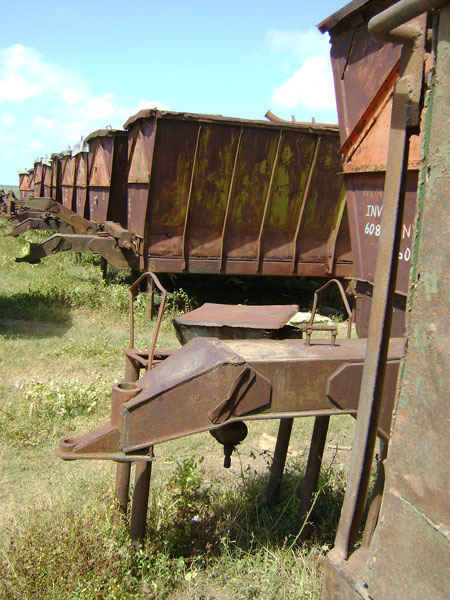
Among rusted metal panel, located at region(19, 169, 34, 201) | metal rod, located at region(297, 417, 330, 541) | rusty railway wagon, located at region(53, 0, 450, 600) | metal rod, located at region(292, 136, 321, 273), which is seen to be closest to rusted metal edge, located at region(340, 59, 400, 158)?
rusty railway wagon, located at region(53, 0, 450, 600)

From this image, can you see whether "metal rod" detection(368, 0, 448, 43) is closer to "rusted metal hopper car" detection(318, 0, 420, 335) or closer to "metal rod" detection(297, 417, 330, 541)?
"rusted metal hopper car" detection(318, 0, 420, 335)

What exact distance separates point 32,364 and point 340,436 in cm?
323

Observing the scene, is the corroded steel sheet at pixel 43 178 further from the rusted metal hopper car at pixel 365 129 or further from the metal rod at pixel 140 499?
the metal rod at pixel 140 499

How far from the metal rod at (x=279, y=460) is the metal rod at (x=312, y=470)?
0.80ft

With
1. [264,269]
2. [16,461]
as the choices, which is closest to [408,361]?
[16,461]

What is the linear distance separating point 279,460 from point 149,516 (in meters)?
0.78

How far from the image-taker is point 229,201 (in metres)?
8.17

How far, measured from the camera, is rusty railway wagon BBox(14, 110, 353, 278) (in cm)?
782

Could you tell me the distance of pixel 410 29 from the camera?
1526 mm

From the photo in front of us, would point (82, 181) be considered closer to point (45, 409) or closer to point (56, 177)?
point (56, 177)

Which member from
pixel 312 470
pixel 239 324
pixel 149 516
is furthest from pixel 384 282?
pixel 149 516

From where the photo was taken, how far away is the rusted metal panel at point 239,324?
2.57m

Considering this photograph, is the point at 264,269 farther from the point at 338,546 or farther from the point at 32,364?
the point at 338,546

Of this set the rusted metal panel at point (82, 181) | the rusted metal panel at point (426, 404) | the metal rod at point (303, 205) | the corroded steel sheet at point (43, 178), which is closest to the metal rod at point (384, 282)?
the rusted metal panel at point (426, 404)
